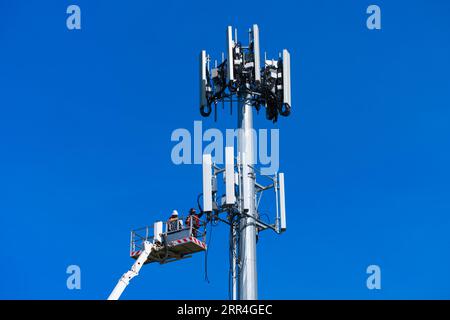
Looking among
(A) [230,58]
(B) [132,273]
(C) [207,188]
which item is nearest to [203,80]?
(A) [230,58]

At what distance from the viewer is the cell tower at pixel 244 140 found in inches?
2057

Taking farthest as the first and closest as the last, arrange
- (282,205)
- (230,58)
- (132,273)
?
(132,273) → (230,58) → (282,205)

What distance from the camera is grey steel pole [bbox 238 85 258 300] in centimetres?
5141

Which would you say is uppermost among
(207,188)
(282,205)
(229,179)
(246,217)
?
(229,179)

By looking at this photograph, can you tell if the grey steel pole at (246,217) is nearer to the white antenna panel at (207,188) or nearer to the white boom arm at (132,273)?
the white antenna panel at (207,188)

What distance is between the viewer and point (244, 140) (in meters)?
55.2

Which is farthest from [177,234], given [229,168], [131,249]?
[229,168]

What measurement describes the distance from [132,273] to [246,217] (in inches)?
372

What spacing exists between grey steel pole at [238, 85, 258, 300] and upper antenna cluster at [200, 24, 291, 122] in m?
0.76

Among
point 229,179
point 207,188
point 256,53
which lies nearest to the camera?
point 229,179

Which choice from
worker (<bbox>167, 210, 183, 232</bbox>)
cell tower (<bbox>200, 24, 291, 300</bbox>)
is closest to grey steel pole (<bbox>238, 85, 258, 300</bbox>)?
cell tower (<bbox>200, 24, 291, 300</bbox>)

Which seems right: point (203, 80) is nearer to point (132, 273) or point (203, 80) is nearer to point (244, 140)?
point (244, 140)
